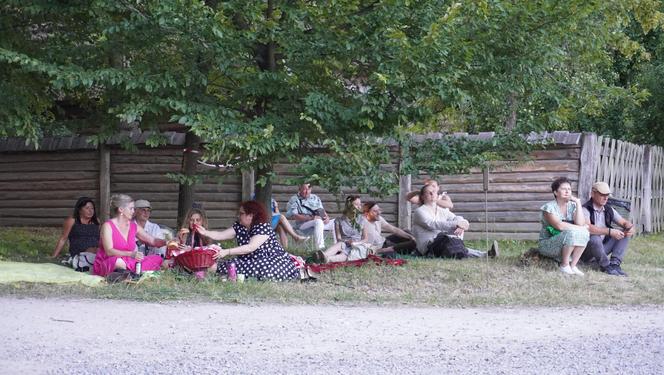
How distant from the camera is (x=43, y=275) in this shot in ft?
37.9

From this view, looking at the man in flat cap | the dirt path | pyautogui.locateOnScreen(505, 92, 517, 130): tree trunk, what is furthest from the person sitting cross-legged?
the dirt path

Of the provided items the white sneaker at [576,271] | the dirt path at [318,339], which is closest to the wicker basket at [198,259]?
the dirt path at [318,339]

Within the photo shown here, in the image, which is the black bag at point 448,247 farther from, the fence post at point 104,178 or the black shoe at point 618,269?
the fence post at point 104,178

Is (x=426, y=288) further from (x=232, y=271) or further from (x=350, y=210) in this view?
(x=350, y=210)

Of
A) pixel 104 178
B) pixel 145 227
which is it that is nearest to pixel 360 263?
pixel 145 227

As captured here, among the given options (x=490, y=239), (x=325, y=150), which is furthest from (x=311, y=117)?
Answer: (x=490, y=239)

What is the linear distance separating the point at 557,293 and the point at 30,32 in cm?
812

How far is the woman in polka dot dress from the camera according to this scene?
11492 millimetres

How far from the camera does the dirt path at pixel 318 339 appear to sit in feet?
23.1

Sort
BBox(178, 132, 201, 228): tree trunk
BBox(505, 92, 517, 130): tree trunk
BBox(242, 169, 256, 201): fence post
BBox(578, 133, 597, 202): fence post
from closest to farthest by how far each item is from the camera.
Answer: BBox(178, 132, 201, 228): tree trunk → BBox(578, 133, 597, 202): fence post → BBox(505, 92, 517, 130): tree trunk → BBox(242, 169, 256, 201): fence post

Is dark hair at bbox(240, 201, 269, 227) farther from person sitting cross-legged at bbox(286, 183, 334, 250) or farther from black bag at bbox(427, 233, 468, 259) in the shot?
person sitting cross-legged at bbox(286, 183, 334, 250)

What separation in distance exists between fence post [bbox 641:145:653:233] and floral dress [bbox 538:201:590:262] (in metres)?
8.41

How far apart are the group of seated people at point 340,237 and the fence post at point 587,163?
11.3 ft

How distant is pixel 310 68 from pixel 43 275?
3.94m
